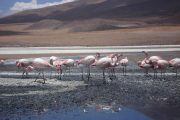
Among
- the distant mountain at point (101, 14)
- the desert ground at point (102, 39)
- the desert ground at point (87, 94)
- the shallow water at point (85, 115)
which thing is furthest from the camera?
the distant mountain at point (101, 14)

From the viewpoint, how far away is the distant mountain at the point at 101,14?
54.1 metres

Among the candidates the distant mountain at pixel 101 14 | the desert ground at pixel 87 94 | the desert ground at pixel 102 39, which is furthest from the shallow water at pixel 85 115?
the distant mountain at pixel 101 14

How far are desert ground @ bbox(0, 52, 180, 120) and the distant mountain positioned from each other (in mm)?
35444

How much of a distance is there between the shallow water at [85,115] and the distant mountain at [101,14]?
130ft

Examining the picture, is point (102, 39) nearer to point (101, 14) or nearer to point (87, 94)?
point (87, 94)

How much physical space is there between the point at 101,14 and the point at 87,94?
51.3m

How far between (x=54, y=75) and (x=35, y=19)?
51575 mm

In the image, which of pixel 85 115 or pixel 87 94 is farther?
pixel 87 94

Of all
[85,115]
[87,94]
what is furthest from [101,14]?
[85,115]

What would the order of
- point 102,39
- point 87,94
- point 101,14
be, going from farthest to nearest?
1. point 101,14
2. point 102,39
3. point 87,94

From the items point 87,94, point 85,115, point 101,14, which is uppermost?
point 101,14

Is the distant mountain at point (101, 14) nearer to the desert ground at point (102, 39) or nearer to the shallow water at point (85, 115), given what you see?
the desert ground at point (102, 39)

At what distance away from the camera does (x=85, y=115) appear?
28.0ft

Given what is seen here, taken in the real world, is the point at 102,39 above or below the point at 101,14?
below
